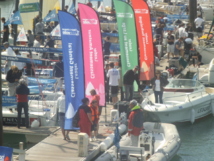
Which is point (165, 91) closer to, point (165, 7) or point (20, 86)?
point (20, 86)

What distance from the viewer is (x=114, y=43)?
29.8 meters

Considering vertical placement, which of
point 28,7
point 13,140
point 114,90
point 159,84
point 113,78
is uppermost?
point 28,7

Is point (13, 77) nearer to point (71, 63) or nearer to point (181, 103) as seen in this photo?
point (71, 63)

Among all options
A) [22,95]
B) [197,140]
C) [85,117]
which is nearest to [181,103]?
[197,140]

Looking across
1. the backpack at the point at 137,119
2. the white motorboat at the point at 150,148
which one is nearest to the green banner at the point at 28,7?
the white motorboat at the point at 150,148

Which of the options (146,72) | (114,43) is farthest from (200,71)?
(146,72)

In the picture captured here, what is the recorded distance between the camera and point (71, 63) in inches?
640

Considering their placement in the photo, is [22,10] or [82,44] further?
[22,10]

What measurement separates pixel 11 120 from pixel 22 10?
11.4 metres

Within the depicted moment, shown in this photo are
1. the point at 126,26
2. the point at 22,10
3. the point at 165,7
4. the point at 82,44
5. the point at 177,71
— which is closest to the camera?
the point at 82,44

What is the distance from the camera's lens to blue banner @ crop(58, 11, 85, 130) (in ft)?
53.0

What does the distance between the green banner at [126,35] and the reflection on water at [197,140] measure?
2.75 m

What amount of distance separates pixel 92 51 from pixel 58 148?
293 centimetres

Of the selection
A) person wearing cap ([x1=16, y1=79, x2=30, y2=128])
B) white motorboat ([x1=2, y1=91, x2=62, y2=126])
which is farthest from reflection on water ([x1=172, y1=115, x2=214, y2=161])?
person wearing cap ([x1=16, y1=79, x2=30, y2=128])
